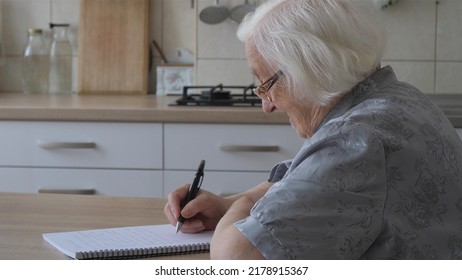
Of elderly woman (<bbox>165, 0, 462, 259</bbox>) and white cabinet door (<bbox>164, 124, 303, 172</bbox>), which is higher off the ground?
elderly woman (<bbox>165, 0, 462, 259</bbox>)

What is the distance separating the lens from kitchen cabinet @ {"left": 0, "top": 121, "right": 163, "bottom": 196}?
9.54 feet

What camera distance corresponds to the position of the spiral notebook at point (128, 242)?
1406 mm

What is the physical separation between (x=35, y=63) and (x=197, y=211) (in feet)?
7.22

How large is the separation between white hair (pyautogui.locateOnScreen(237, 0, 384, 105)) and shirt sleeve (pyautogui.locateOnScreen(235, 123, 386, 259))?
134 mm

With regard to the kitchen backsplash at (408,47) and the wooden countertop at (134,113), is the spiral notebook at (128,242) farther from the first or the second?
the kitchen backsplash at (408,47)

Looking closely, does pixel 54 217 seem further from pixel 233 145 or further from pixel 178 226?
pixel 233 145

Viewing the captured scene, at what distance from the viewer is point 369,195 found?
119 cm

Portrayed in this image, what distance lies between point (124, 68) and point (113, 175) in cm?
73

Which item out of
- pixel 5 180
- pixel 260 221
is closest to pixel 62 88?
pixel 5 180

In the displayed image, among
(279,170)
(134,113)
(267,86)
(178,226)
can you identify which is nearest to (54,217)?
(178,226)

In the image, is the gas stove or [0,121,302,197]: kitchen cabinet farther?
the gas stove

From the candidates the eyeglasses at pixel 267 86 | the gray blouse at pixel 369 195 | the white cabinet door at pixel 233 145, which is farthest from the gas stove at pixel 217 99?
the gray blouse at pixel 369 195

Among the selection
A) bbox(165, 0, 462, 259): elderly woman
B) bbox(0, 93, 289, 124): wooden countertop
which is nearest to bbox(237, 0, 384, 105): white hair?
bbox(165, 0, 462, 259): elderly woman

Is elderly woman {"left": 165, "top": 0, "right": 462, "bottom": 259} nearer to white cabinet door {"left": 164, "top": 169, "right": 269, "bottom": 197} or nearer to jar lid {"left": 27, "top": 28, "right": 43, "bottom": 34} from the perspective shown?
white cabinet door {"left": 164, "top": 169, "right": 269, "bottom": 197}
